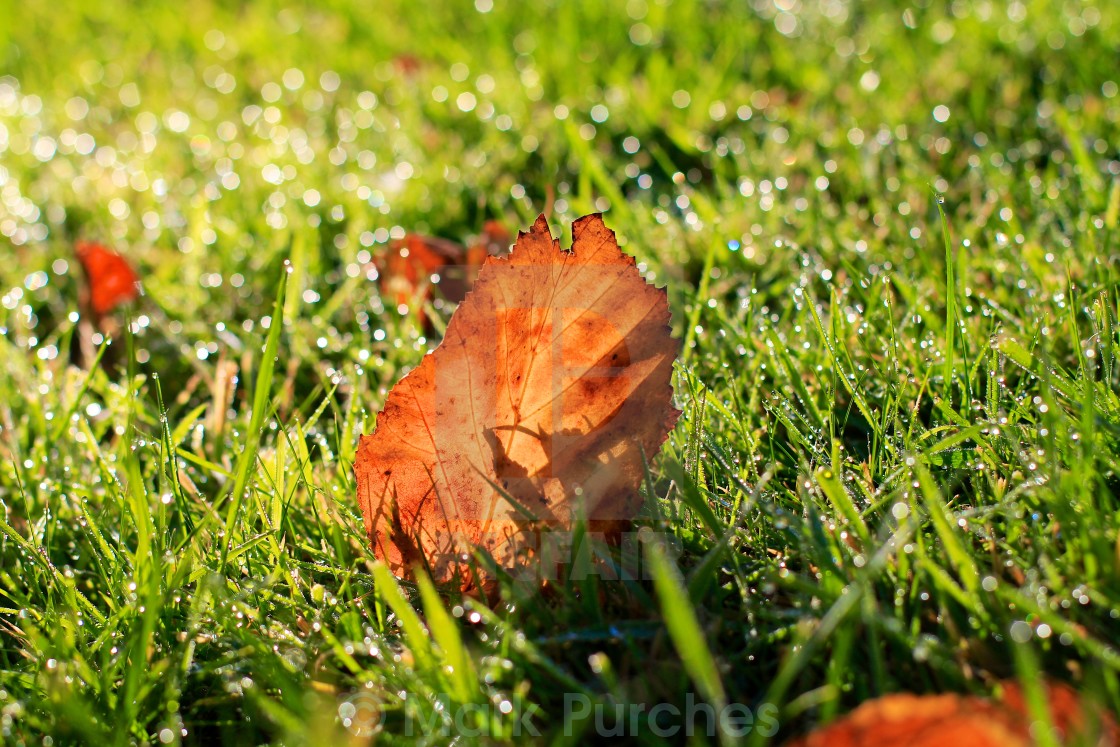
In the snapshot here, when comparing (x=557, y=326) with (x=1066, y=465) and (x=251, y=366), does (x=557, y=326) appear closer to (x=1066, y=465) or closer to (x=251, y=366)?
(x=1066, y=465)

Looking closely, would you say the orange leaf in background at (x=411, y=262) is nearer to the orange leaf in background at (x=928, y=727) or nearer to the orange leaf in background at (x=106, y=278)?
the orange leaf in background at (x=106, y=278)

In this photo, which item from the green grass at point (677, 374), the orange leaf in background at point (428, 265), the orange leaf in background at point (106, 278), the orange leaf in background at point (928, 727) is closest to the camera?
the orange leaf in background at point (928, 727)

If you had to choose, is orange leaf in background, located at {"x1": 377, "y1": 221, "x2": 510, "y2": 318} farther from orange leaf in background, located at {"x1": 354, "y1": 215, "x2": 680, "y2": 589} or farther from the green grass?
orange leaf in background, located at {"x1": 354, "y1": 215, "x2": 680, "y2": 589}

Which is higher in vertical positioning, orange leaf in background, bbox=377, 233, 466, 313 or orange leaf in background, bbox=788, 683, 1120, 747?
orange leaf in background, bbox=377, 233, 466, 313

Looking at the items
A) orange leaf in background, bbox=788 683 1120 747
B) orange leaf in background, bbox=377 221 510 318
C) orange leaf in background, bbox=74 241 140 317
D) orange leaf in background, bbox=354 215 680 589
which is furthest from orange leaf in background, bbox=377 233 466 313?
orange leaf in background, bbox=788 683 1120 747

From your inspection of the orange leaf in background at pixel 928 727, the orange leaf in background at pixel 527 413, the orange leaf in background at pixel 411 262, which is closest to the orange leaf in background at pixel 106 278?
the orange leaf in background at pixel 411 262

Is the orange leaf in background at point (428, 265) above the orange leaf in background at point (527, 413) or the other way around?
above

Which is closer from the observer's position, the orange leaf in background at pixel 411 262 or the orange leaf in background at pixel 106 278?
the orange leaf in background at pixel 411 262
